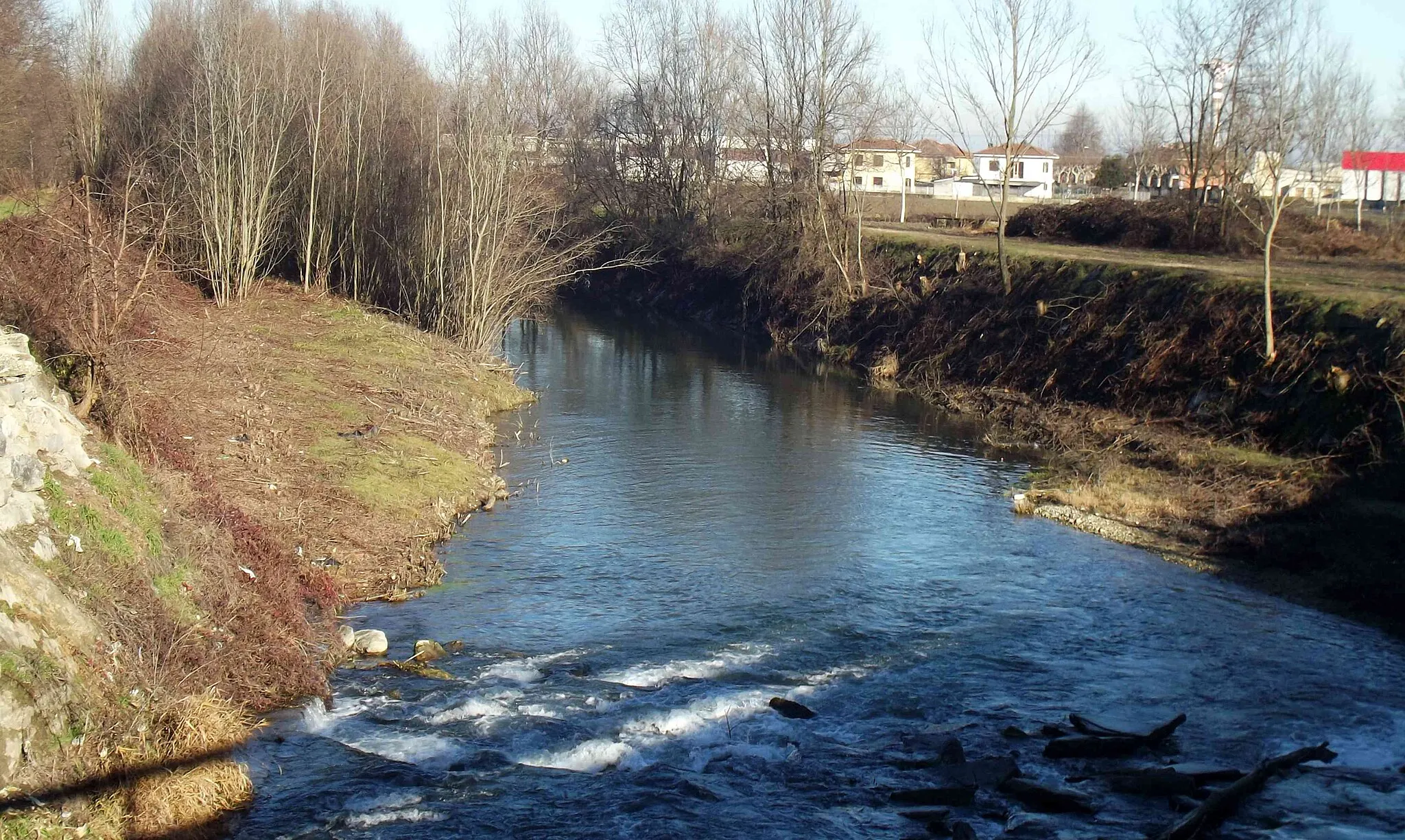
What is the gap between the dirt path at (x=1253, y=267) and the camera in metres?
27.7

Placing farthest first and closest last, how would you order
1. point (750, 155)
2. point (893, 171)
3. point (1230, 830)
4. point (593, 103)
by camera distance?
point (893, 171), point (593, 103), point (750, 155), point (1230, 830)

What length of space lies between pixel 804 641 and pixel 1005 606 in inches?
140

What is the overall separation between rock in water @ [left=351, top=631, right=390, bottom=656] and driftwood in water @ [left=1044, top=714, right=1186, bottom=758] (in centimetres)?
831

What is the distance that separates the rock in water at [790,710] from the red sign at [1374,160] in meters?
32.5

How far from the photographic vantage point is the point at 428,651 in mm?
14547

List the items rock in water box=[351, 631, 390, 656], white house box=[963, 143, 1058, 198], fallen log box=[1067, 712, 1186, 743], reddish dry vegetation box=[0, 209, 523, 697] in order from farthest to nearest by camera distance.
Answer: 1. white house box=[963, 143, 1058, 198]
2. rock in water box=[351, 631, 390, 656]
3. reddish dry vegetation box=[0, 209, 523, 697]
4. fallen log box=[1067, 712, 1186, 743]

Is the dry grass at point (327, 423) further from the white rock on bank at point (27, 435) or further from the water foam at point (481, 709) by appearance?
the water foam at point (481, 709)

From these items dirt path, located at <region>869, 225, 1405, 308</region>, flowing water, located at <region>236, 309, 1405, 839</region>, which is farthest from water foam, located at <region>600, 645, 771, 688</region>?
dirt path, located at <region>869, 225, 1405, 308</region>

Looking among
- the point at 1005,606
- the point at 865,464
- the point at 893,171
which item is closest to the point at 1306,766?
the point at 1005,606

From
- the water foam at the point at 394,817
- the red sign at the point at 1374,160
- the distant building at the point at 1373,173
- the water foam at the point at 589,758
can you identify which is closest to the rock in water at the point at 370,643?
the water foam at the point at 589,758

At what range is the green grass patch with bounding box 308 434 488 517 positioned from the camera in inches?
776

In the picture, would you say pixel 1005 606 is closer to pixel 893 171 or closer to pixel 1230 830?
pixel 1230 830

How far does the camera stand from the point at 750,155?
54.8m

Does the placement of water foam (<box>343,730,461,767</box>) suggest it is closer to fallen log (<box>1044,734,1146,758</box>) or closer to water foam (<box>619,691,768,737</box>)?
water foam (<box>619,691,768,737</box>)
